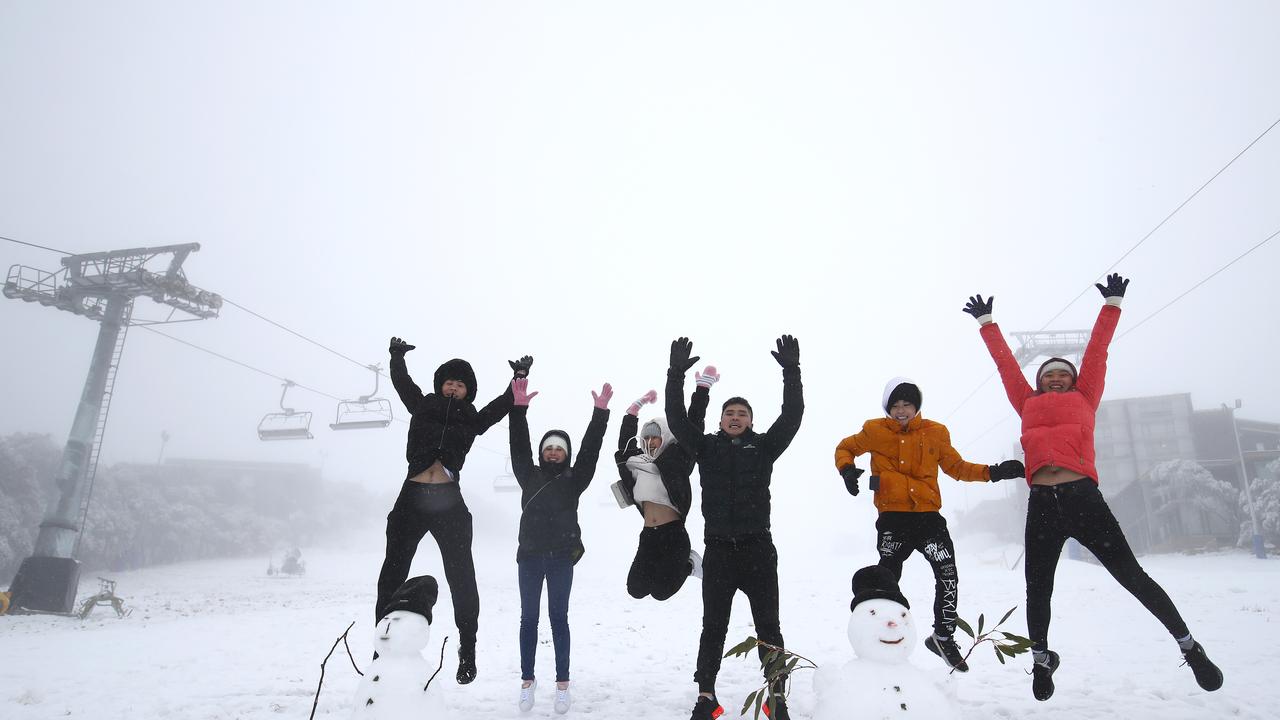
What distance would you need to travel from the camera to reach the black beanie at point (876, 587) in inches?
113

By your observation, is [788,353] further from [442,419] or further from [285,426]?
[285,426]

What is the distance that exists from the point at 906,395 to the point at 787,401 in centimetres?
100

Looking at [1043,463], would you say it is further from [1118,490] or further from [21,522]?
[21,522]

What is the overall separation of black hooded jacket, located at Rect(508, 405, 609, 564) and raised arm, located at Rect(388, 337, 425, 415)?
31.2 inches

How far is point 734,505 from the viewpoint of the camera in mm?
4297

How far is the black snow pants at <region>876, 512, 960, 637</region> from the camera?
4.34 meters

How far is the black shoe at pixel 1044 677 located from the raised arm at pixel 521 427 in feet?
12.7

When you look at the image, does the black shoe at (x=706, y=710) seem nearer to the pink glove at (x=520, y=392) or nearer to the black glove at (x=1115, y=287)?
the pink glove at (x=520, y=392)

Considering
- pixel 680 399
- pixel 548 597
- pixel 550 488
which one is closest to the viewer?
pixel 680 399

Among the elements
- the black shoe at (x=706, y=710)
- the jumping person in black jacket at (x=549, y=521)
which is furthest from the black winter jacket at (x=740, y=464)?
the black shoe at (x=706, y=710)

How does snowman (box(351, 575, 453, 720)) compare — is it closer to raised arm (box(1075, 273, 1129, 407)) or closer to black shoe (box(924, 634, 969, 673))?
black shoe (box(924, 634, 969, 673))

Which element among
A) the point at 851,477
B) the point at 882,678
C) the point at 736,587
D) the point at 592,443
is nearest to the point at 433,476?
the point at 592,443

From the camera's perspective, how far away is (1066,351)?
97.7ft

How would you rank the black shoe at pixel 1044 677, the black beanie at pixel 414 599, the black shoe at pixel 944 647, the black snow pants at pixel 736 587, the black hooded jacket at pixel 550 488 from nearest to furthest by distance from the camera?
1. the black beanie at pixel 414 599
2. the black shoe at pixel 1044 677
3. the black snow pants at pixel 736 587
4. the black shoe at pixel 944 647
5. the black hooded jacket at pixel 550 488
